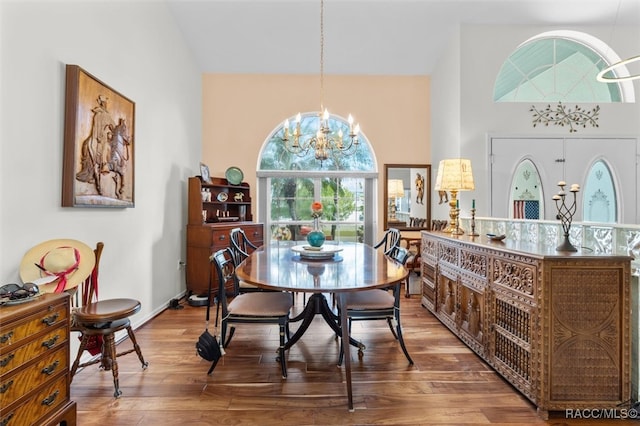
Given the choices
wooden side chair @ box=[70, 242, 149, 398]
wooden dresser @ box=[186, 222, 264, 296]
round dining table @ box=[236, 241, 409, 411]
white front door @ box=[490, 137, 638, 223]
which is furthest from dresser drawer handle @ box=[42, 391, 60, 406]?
white front door @ box=[490, 137, 638, 223]

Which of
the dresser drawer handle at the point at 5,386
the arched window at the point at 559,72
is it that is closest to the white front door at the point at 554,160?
the arched window at the point at 559,72

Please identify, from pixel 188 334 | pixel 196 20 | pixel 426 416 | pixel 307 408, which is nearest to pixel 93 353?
pixel 188 334

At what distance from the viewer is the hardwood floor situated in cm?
181

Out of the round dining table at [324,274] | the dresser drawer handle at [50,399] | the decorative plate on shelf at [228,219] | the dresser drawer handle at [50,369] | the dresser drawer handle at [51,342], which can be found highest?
the decorative plate on shelf at [228,219]

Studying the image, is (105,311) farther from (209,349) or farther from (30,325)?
(209,349)

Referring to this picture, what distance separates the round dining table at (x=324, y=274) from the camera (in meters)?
1.79

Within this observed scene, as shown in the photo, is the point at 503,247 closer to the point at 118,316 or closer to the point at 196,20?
the point at 118,316

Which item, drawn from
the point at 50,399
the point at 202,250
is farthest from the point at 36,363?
the point at 202,250

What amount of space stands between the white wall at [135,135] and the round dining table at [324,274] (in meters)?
1.24

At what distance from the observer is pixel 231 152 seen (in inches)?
198

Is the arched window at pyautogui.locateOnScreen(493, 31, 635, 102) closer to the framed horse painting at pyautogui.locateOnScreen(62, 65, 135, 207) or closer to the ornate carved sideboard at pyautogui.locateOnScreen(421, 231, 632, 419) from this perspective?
the ornate carved sideboard at pyautogui.locateOnScreen(421, 231, 632, 419)

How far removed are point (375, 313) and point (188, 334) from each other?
1.79 metres

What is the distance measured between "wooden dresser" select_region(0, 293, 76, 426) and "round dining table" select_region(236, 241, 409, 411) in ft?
Result: 2.99

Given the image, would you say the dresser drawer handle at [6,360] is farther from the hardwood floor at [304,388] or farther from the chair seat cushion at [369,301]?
the chair seat cushion at [369,301]
